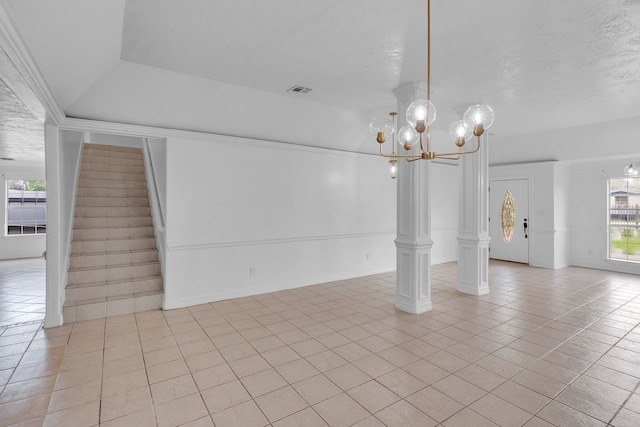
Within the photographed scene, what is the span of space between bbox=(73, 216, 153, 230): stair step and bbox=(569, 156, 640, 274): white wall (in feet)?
29.5

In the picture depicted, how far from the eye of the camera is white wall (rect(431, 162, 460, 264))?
7.64 m

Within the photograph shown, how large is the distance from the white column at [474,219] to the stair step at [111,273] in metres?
4.68

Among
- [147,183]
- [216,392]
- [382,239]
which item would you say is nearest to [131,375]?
[216,392]

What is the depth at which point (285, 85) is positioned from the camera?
3.94 meters


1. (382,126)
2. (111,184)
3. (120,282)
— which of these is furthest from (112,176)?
(382,126)

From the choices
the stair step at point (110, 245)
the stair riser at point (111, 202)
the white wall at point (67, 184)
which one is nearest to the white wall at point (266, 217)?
the stair step at point (110, 245)

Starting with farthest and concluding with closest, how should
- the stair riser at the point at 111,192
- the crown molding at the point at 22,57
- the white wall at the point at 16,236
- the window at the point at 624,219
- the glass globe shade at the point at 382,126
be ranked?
1. the white wall at the point at 16,236
2. the window at the point at 624,219
3. the stair riser at the point at 111,192
4. the glass globe shade at the point at 382,126
5. the crown molding at the point at 22,57

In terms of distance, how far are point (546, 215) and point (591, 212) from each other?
99cm

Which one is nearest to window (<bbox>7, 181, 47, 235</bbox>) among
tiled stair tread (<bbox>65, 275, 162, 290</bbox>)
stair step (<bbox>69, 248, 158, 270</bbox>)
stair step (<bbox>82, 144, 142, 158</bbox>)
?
stair step (<bbox>82, 144, 142, 158</bbox>)

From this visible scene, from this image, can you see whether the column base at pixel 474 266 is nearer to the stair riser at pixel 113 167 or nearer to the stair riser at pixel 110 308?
the stair riser at pixel 110 308

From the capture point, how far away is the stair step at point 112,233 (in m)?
4.81

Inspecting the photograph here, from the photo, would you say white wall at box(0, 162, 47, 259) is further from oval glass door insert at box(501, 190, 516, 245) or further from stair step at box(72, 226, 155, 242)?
oval glass door insert at box(501, 190, 516, 245)

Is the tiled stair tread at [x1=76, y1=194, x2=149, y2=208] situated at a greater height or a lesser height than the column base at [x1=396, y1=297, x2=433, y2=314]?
greater

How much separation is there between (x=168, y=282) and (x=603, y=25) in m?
5.14
